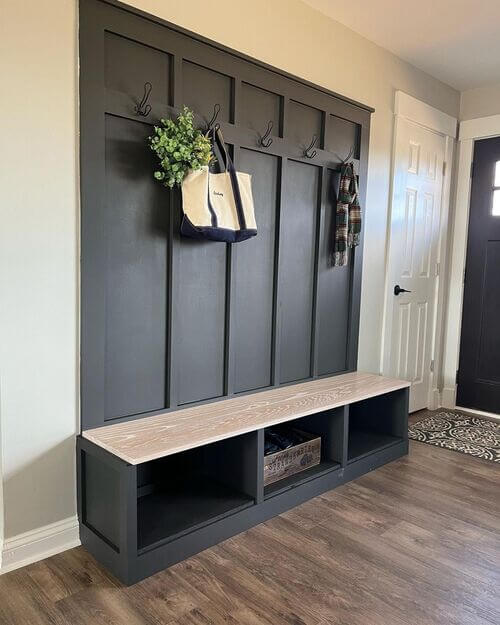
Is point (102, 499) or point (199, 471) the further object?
point (199, 471)

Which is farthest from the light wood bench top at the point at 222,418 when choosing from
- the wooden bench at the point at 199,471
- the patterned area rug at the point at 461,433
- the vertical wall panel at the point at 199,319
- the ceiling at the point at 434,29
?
the ceiling at the point at 434,29

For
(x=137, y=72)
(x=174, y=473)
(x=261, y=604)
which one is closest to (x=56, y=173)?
(x=137, y=72)

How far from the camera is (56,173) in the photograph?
1910 mm

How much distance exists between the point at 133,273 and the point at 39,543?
112 centimetres

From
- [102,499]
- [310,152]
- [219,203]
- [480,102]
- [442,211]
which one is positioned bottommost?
[102,499]

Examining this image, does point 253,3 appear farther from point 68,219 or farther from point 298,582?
point 298,582

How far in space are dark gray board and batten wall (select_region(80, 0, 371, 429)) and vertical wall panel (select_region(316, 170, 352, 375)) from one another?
1cm

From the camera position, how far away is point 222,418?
Answer: 7.43 feet

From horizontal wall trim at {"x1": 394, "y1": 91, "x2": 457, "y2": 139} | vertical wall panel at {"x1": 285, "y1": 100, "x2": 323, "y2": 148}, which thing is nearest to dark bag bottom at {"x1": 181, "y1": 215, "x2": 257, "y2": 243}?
vertical wall panel at {"x1": 285, "y1": 100, "x2": 323, "y2": 148}

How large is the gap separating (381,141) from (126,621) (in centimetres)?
299

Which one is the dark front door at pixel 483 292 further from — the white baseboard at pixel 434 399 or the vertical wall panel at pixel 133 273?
the vertical wall panel at pixel 133 273

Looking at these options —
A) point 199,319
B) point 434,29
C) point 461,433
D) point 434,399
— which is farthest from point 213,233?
point 434,399

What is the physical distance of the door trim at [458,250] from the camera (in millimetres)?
3945

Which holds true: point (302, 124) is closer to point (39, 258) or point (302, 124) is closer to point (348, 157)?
point (348, 157)
